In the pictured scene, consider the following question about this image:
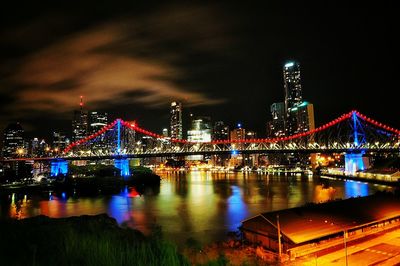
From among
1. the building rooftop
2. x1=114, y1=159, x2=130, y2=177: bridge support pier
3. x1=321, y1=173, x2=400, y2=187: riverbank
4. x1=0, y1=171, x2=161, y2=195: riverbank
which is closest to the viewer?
the building rooftop

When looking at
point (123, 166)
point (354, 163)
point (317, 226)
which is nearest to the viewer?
point (317, 226)

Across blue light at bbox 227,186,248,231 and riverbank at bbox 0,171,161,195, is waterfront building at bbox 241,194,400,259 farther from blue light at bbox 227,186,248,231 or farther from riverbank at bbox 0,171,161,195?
riverbank at bbox 0,171,161,195

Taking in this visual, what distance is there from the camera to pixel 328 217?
1545 cm

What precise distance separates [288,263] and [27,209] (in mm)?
30593

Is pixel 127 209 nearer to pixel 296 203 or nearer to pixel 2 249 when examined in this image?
pixel 296 203

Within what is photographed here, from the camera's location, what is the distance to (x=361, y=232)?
1495cm

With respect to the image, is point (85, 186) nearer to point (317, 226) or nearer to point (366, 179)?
point (366, 179)

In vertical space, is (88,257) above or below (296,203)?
above

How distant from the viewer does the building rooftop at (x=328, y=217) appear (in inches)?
537

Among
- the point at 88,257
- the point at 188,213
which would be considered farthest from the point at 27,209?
the point at 88,257

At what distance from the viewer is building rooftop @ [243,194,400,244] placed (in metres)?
13.6

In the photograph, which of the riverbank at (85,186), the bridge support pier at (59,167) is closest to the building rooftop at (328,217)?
the riverbank at (85,186)

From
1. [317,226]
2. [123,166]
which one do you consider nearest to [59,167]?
[123,166]

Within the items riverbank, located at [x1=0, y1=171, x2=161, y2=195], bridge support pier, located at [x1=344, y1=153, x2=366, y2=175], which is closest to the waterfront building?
riverbank, located at [x1=0, y1=171, x2=161, y2=195]
